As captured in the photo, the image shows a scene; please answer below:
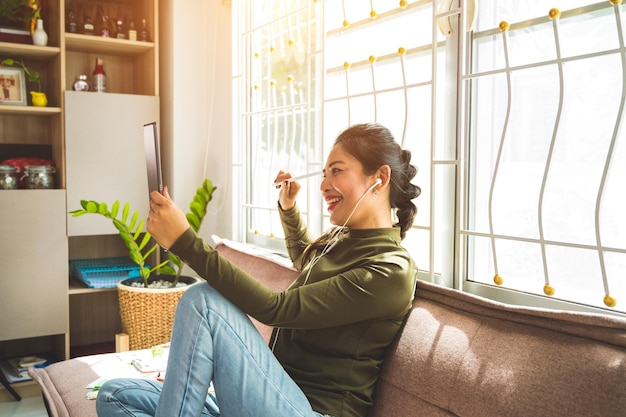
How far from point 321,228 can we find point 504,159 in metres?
0.96

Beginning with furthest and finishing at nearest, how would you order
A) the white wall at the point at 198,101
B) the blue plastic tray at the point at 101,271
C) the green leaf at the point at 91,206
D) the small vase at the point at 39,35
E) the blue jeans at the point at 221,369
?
the white wall at the point at 198,101
the blue plastic tray at the point at 101,271
the small vase at the point at 39,35
the green leaf at the point at 91,206
the blue jeans at the point at 221,369

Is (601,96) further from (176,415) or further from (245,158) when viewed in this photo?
(245,158)

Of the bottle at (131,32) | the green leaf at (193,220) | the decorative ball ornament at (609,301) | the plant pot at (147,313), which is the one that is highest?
the bottle at (131,32)

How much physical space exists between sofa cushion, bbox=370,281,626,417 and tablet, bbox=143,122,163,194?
721 millimetres

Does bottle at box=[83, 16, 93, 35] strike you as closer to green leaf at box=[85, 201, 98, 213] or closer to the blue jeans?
green leaf at box=[85, 201, 98, 213]

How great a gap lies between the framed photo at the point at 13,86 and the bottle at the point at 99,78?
37cm

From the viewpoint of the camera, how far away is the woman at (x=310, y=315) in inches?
50.5

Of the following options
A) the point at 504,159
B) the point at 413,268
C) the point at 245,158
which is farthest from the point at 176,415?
the point at 245,158

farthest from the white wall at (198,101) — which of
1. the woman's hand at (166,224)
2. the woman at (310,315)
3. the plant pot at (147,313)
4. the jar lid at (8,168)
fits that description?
the woman's hand at (166,224)

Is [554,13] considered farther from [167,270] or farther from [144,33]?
[144,33]

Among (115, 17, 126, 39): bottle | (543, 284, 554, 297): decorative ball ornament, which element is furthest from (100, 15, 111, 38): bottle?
(543, 284, 554, 297): decorative ball ornament

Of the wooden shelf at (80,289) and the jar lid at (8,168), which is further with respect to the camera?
the wooden shelf at (80,289)

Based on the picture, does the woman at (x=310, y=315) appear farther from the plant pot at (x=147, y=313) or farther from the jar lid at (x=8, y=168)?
the jar lid at (x=8, y=168)

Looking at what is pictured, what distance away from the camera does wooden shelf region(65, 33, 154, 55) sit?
10.0 feet
